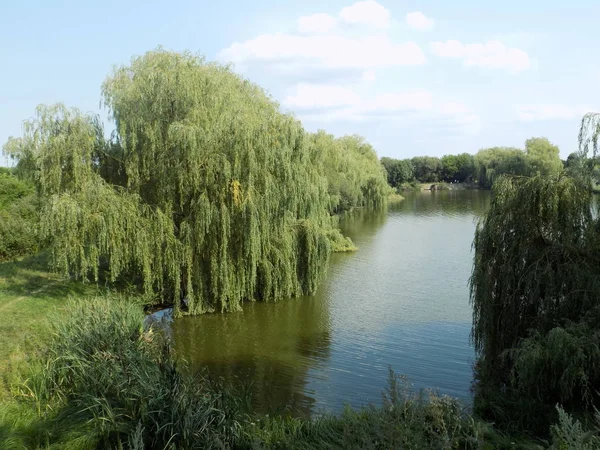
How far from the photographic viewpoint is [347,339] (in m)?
13.3

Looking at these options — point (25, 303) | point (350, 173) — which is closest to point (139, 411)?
point (25, 303)

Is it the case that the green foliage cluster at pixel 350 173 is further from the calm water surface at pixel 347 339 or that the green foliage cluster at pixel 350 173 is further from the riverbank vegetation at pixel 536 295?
the riverbank vegetation at pixel 536 295

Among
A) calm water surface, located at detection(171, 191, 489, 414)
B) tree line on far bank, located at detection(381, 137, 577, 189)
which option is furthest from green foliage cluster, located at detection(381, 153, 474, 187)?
calm water surface, located at detection(171, 191, 489, 414)

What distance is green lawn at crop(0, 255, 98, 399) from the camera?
9641 mm

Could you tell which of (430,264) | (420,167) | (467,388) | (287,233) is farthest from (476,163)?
(467,388)

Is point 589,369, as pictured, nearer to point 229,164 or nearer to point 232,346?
point 232,346

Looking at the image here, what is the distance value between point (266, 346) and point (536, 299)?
6302 millimetres

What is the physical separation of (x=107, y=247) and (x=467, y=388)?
883cm

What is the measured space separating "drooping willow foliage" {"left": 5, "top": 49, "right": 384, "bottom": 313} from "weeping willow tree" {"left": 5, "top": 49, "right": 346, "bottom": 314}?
29 mm

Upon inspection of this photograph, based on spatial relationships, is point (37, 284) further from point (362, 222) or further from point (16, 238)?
point (362, 222)

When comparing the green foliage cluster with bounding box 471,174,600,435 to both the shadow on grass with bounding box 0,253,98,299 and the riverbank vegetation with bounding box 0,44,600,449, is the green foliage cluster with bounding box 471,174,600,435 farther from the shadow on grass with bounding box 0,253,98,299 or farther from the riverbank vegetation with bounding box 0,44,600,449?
the shadow on grass with bounding box 0,253,98,299

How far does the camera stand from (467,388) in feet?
33.9

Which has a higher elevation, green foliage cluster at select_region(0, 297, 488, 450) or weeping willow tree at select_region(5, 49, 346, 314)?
weeping willow tree at select_region(5, 49, 346, 314)

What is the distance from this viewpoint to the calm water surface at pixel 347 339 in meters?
10.6
